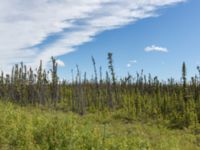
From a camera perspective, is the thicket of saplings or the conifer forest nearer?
the conifer forest

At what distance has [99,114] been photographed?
5319cm

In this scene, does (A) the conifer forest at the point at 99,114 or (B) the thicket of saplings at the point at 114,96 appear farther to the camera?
(B) the thicket of saplings at the point at 114,96

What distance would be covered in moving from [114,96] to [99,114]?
14.8 meters

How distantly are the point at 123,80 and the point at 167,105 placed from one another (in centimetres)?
2641

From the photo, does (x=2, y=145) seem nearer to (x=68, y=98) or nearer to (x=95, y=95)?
(x=95, y=95)

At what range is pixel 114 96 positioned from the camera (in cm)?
6769

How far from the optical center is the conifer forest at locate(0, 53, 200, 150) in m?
13.1

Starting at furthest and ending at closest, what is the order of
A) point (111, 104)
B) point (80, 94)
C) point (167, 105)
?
point (80, 94) < point (111, 104) < point (167, 105)

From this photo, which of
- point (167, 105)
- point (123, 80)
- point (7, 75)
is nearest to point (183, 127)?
point (167, 105)

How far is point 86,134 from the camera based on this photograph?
44.7 ft

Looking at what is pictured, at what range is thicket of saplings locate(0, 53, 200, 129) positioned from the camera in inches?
2000

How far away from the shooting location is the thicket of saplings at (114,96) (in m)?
50.8

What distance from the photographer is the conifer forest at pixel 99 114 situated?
1305 cm

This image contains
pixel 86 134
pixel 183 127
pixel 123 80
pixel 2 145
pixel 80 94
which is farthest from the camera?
pixel 123 80
